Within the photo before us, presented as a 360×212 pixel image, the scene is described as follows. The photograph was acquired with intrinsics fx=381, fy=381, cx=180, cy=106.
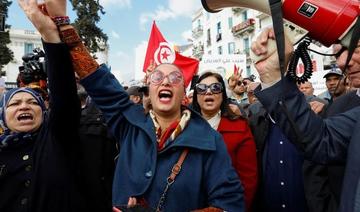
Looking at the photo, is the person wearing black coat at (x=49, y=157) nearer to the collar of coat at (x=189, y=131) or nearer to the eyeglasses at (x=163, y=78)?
the collar of coat at (x=189, y=131)

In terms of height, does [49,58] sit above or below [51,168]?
above

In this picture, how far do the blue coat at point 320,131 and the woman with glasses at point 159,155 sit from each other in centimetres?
59

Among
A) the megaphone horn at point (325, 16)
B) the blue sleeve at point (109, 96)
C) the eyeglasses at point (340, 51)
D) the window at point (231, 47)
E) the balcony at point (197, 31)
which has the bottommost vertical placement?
the blue sleeve at point (109, 96)

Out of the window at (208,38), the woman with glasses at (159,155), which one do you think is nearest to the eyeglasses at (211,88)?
the woman with glasses at (159,155)

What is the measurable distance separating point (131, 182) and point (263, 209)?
158cm

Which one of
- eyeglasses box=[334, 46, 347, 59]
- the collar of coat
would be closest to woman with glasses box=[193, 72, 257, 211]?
the collar of coat

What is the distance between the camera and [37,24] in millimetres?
2016

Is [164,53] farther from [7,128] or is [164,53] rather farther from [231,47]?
[231,47]

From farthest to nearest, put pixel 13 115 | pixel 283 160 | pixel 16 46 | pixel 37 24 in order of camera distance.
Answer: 1. pixel 16 46
2. pixel 283 160
3. pixel 13 115
4. pixel 37 24

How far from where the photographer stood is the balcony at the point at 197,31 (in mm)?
56456

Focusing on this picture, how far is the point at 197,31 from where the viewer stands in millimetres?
57094

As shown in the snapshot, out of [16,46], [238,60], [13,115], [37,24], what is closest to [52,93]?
[37,24]

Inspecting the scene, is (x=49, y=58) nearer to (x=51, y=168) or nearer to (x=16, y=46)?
(x=51, y=168)

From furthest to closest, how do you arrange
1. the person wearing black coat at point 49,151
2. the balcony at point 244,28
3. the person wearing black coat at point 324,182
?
1. the balcony at point 244,28
2. the person wearing black coat at point 324,182
3. the person wearing black coat at point 49,151
